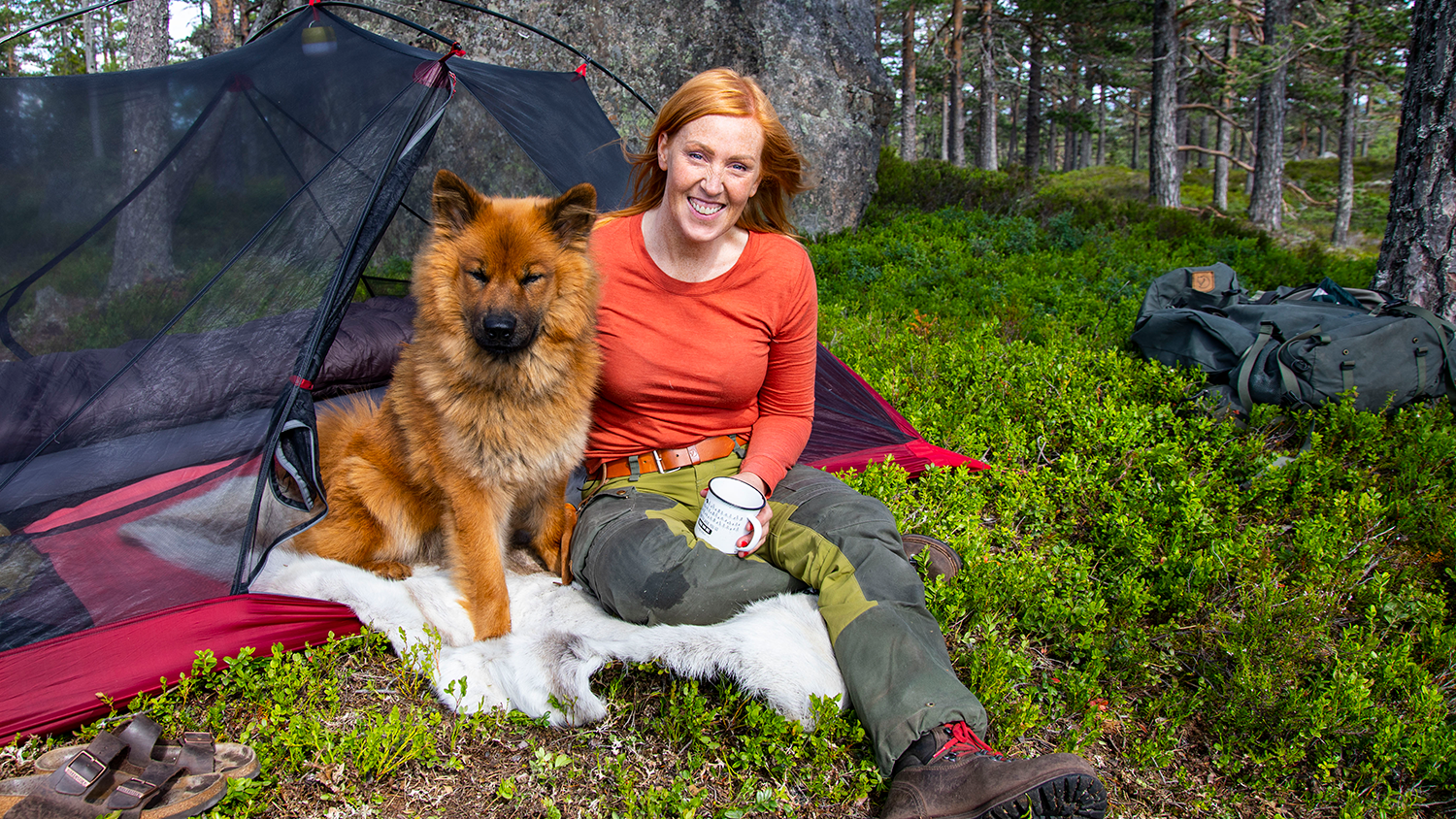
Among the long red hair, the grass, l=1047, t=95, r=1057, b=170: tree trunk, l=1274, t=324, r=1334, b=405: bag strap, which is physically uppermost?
l=1047, t=95, r=1057, b=170: tree trunk

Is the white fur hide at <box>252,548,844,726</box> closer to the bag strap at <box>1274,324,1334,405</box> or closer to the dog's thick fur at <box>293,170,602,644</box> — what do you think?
the dog's thick fur at <box>293,170,602,644</box>

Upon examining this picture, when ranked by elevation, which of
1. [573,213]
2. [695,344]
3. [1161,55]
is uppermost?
[1161,55]

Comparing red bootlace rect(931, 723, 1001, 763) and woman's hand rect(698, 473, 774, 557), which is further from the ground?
woman's hand rect(698, 473, 774, 557)

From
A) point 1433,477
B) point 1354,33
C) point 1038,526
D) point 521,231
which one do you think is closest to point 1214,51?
point 1354,33

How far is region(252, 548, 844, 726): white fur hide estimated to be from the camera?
2016mm

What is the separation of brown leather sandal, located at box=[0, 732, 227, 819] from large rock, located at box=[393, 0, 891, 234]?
468cm

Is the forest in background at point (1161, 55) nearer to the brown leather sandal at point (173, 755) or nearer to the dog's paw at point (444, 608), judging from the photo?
the dog's paw at point (444, 608)

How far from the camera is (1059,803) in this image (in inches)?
64.6

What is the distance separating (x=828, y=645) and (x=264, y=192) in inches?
96.4

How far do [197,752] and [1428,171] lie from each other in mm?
6197

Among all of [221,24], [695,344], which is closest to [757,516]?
[695,344]

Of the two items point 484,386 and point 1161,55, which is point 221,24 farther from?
point 1161,55

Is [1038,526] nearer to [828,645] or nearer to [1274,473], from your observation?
[1274,473]

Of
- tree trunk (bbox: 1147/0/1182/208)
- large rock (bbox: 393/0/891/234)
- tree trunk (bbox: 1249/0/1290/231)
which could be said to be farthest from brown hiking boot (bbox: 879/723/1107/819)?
tree trunk (bbox: 1249/0/1290/231)
